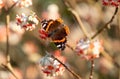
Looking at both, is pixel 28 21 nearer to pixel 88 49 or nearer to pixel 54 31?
pixel 54 31

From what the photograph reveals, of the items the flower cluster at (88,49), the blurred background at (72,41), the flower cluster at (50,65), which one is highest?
the flower cluster at (88,49)

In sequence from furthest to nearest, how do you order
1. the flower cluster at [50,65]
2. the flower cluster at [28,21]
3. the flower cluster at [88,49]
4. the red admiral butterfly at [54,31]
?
the flower cluster at [28,21], the flower cluster at [50,65], the red admiral butterfly at [54,31], the flower cluster at [88,49]

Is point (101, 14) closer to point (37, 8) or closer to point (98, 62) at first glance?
point (98, 62)

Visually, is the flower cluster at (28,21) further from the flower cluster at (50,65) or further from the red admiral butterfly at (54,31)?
the flower cluster at (50,65)

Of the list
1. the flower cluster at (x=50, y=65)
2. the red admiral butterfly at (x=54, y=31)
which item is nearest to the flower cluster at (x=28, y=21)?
the red admiral butterfly at (x=54, y=31)

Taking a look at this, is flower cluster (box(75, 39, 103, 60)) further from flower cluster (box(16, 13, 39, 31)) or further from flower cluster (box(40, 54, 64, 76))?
flower cluster (box(16, 13, 39, 31))

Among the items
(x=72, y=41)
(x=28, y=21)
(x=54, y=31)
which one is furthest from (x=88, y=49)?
(x=72, y=41)
